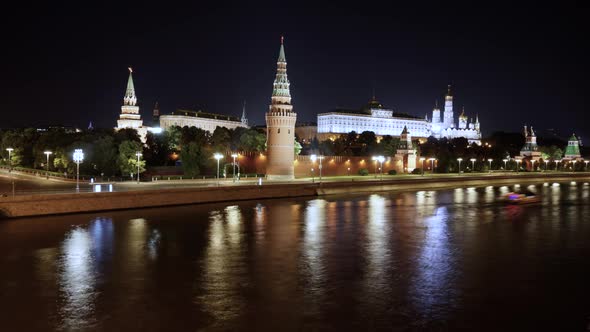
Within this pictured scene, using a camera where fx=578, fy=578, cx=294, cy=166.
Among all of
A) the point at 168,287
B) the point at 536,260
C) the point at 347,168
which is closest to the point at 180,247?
the point at 168,287

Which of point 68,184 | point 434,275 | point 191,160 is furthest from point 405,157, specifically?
point 434,275

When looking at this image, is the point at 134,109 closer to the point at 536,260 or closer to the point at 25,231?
the point at 25,231

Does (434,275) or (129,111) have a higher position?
(129,111)

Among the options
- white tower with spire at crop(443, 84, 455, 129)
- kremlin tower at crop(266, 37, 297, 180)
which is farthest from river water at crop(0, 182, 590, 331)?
white tower with spire at crop(443, 84, 455, 129)

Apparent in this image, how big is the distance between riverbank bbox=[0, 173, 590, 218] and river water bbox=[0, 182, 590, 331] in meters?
0.90

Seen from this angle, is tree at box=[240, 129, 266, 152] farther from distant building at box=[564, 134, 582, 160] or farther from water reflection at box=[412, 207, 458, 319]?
distant building at box=[564, 134, 582, 160]

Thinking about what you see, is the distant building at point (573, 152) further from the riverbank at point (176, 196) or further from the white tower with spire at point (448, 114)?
the riverbank at point (176, 196)

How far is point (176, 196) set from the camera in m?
32.8

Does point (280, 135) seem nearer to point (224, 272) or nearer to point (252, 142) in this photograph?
point (252, 142)

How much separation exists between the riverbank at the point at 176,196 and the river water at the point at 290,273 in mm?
897

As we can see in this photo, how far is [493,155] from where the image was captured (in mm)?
91250

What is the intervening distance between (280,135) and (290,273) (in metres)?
37.0

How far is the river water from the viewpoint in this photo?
1238 cm

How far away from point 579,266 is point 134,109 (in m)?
79.0
